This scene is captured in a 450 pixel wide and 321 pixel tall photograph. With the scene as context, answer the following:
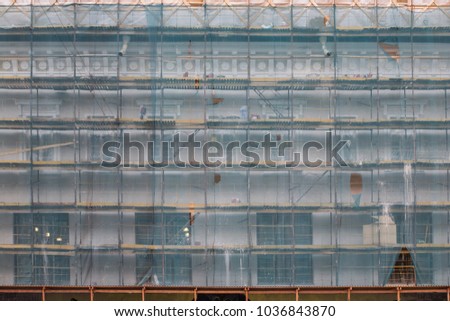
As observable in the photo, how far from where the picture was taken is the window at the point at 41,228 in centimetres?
1580

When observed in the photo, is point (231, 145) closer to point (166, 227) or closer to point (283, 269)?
point (166, 227)

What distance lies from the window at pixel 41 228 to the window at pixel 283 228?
5.15 metres

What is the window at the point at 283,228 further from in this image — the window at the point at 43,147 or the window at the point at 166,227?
the window at the point at 43,147

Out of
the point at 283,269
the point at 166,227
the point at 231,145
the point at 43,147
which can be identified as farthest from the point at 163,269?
the point at 43,147

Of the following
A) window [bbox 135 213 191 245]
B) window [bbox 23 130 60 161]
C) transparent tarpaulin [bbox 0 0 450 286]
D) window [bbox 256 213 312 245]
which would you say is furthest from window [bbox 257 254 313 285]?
window [bbox 23 130 60 161]

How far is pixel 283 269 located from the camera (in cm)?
1577

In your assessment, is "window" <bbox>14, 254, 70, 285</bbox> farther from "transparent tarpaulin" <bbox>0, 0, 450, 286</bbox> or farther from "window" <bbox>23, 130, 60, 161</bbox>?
"window" <bbox>23, 130, 60, 161</bbox>

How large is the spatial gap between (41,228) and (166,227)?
10.8 ft

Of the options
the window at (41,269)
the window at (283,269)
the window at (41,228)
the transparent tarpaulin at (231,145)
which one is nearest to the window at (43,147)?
the transparent tarpaulin at (231,145)

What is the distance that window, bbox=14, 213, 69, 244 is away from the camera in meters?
15.8

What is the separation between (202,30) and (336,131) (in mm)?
4415

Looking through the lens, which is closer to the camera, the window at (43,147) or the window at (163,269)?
the window at (163,269)

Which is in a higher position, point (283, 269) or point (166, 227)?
point (166, 227)

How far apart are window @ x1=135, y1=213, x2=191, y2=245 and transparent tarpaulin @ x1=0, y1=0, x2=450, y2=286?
4 centimetres
